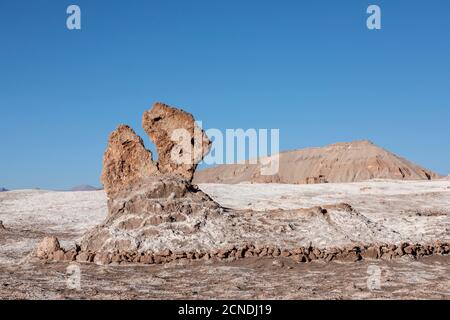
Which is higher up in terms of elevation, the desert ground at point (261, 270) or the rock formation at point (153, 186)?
the rock formation at point (153, 186)

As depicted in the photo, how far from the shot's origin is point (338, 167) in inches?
4122

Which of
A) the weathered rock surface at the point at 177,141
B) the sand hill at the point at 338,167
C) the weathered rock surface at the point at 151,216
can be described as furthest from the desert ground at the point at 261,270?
the sand hill at the point at 338,167

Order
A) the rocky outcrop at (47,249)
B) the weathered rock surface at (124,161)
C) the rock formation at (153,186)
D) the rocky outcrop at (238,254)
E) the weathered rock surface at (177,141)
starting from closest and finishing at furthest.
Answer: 1. the rocky outcrop at (238,254)
2. the rocky outcrop at (47,249)
3. the rock formation at (153,186)
4. the weathered rock surface at (177,141)
5. the weathered rock surface at (124,161)

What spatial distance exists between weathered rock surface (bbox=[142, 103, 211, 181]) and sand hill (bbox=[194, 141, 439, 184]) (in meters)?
67.1

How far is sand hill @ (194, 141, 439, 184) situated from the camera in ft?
316

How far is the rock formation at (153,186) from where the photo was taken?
1497 cm

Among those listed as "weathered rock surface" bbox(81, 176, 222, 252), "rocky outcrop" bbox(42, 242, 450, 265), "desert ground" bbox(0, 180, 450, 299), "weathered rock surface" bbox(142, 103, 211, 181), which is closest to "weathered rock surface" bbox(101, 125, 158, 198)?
"weathered rock surface" bbox(142, 103, 211, 181)

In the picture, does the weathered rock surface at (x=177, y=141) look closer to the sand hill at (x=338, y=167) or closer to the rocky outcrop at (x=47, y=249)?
the rocky outcrop at (x=47, y=249)

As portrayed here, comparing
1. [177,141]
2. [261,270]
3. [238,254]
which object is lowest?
[261,270]

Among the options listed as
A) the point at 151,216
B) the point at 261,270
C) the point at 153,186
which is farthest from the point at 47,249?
the point at 261,270

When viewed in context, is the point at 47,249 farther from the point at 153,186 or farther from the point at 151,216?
the point at 153,186

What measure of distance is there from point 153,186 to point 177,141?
2583mm

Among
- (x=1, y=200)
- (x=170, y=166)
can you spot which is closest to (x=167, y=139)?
(x=170, y=166)

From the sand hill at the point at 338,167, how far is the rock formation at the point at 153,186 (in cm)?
6713
